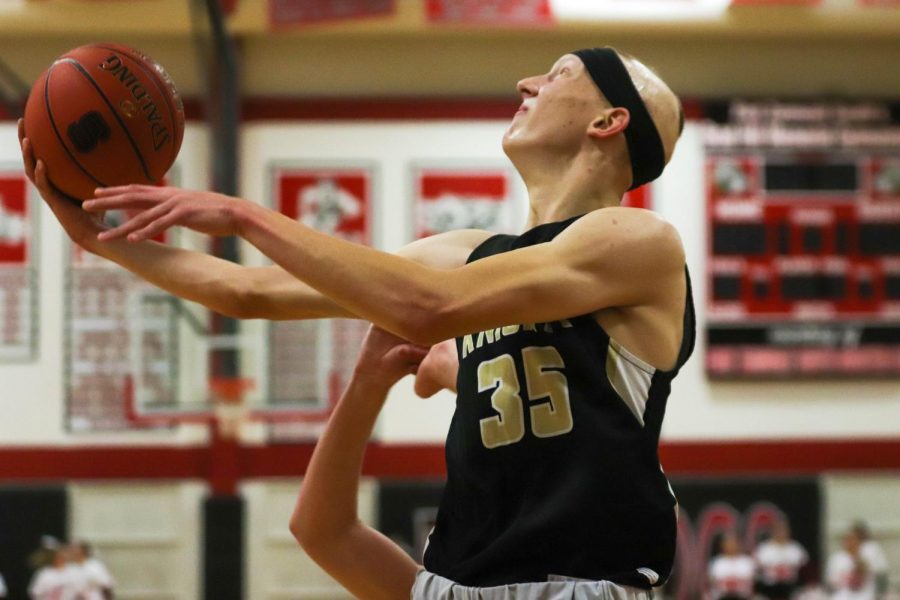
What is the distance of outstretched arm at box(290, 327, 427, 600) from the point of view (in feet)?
9.03

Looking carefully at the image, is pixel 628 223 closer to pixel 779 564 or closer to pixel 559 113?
pixel 559 113

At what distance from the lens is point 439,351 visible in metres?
2.73

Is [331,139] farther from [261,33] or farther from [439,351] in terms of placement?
[439,351]

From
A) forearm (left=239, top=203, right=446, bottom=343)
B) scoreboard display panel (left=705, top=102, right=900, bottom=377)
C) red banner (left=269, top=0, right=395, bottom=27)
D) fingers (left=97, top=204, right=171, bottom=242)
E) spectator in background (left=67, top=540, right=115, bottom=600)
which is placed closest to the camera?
forearm (left=239, top=203, right=446, bottom=343)

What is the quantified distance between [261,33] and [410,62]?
1454 mm

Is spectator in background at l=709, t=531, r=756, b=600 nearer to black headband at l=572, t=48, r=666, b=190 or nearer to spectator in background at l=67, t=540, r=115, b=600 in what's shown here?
spectator in background at l=67, t=540, r=115, b=600

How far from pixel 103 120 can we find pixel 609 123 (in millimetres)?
1125

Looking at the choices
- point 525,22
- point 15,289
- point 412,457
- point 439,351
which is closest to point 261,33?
point 525,22

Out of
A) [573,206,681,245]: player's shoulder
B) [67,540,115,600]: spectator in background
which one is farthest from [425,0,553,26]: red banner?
[573,206,681,245]: player's shoulder

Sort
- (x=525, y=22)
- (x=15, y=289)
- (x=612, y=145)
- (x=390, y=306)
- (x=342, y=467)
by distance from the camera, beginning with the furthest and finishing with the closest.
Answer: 1. (x=15, y=289)
2. (x=525, y=22)
3. (x=342, y=467)
4. (x=612, y=145)
5. (x=390, y=306)

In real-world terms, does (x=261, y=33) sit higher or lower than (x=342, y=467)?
higher

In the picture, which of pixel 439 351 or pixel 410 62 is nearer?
pixel 439 351

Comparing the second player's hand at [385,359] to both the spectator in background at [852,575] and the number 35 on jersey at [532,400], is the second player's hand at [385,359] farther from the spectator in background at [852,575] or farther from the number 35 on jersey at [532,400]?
the spectator in background at [852,575]

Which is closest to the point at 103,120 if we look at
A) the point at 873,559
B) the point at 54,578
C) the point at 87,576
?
the point at 87,576
